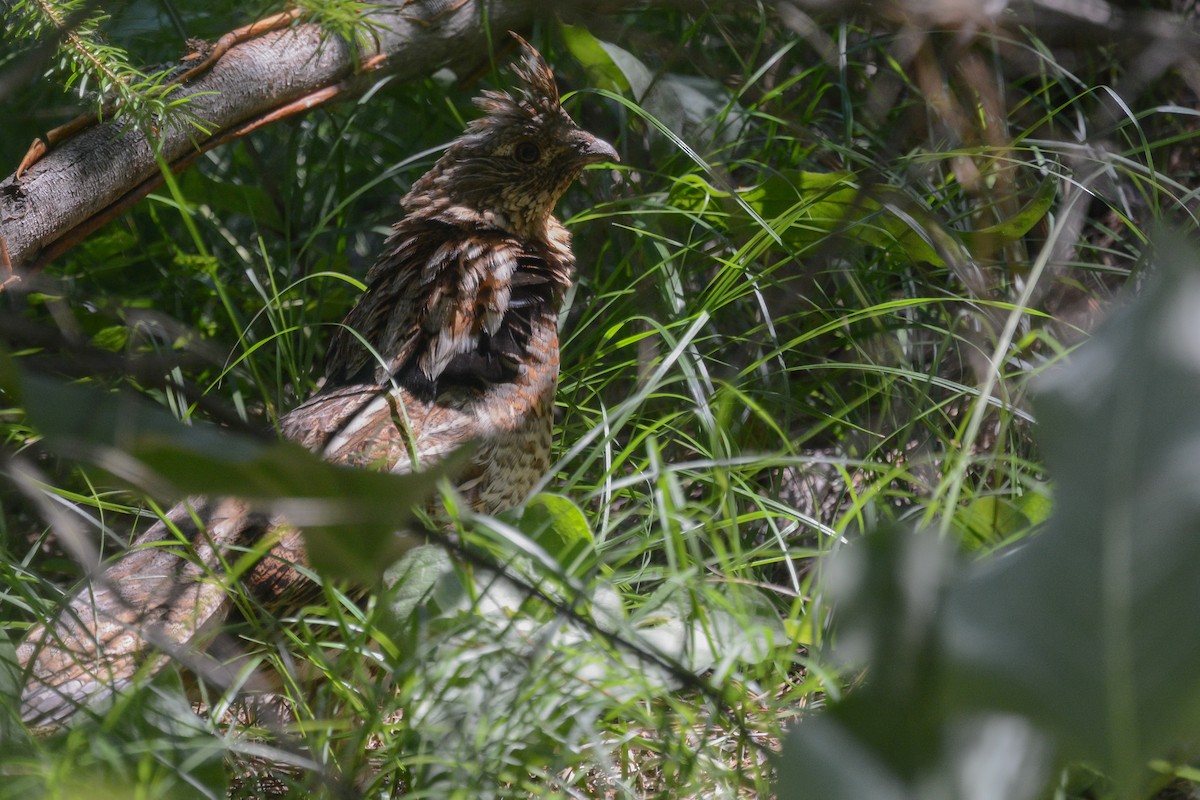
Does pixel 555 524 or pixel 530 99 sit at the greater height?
pixel 530 99

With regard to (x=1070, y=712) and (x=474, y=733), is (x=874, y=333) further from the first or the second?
(x=1070, y=712)

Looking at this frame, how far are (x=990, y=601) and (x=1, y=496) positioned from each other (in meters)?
3.05

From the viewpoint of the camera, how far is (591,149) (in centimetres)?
312

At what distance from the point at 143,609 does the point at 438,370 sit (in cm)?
93

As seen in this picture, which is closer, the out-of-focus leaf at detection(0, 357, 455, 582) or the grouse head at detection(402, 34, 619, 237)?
the out-of-focus leaf at detection(0, 357, 455, 582)

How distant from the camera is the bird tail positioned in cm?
209

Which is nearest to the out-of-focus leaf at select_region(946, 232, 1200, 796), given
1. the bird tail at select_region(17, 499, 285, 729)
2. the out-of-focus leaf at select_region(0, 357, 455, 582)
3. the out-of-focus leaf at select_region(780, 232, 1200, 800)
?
the out-of-focus leaf at select_region(780, 232, 1200, 800)

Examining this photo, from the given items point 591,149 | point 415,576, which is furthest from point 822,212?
point 415,576

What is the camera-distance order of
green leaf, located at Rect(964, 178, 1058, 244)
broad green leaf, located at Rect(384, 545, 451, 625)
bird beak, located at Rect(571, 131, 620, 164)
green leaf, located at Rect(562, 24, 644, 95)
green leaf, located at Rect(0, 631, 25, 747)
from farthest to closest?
green leaf, located at Rect(562, 24, 644, 95) < bird beak, located at Rect(571, 131, 620, 164) < green leaf, located at Rect(964, 178, 1058, 244) < broad green leaf, located at Rect(384, 545, 451, 625) < green leaf, located at Rect(0, 631, 25, 747)

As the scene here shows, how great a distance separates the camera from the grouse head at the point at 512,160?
3.17 metres

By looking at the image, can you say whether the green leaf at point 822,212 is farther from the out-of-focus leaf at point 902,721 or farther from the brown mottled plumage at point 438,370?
the out-of-focus leaf at point 902,721

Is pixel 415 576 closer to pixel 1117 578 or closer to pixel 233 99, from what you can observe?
pixel 1117 578

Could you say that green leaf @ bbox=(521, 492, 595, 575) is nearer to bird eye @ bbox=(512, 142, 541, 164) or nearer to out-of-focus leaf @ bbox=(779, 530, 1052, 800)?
out-of-focus leaf @ bbox=(779, 530, 1052, 800)

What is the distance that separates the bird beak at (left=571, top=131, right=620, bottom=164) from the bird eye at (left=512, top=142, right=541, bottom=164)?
12cm
